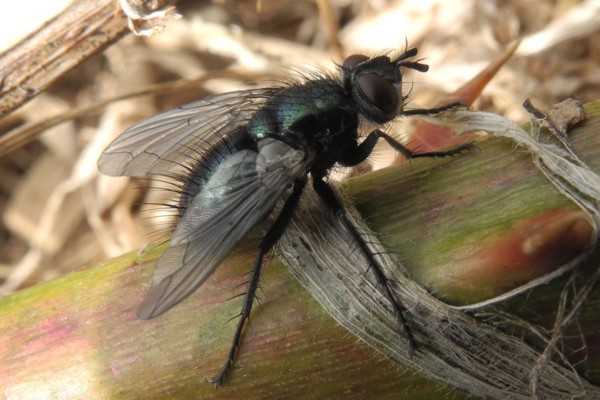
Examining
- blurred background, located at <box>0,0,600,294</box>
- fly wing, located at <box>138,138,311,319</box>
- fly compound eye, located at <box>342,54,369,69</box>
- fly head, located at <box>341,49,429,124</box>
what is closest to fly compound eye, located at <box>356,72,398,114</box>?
fly head, located at <box>341,49,429,124</box>

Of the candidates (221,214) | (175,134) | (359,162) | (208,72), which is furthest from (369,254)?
(208,72)

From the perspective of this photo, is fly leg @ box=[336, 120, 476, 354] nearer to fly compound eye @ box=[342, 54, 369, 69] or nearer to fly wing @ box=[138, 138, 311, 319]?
fly wing @ box=[138, 138, 311, 319]

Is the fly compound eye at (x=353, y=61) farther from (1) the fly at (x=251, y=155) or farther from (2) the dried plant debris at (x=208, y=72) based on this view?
(2) the dried plant debris at (x=208, y=72)

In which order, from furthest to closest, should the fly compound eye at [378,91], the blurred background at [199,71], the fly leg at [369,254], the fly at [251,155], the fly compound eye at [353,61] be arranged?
the blurred background at [199,71] → the fly compound eye at [353,61] → the fly compound eye at [378,91] → the fly at [251,155] → the fly leg at [369,254]

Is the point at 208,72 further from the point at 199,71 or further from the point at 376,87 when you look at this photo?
the point at 376,87

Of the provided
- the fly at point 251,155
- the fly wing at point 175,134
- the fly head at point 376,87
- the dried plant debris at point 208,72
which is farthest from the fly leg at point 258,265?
the dried plant debris at point 208,72

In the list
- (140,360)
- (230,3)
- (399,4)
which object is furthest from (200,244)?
(230,3)
